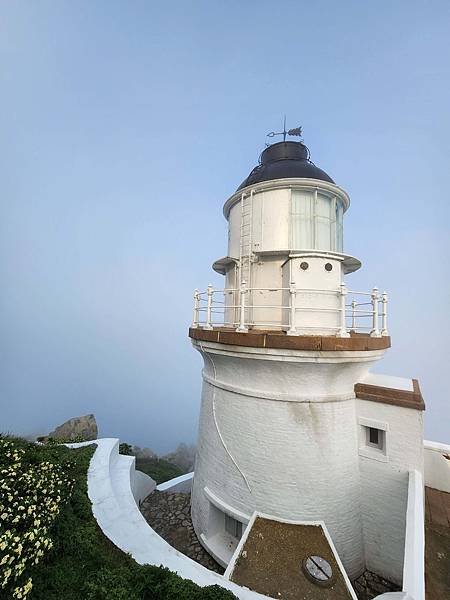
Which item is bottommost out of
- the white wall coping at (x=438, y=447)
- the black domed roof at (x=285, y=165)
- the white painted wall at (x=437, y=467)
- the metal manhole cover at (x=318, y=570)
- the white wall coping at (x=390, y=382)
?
the metal manhole cover at (x=318, y=570)

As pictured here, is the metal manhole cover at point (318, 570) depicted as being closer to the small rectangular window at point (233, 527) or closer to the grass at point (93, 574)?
the grass at point (93, 574)

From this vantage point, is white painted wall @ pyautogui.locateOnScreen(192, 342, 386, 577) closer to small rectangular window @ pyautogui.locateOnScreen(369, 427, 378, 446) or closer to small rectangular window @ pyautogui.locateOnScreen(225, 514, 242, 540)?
small rectangular window @ pyautogui.locateOnScreen(369, 427, 378, 446)

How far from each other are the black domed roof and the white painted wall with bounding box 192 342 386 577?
15.2 feet

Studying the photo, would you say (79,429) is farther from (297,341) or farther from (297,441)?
(297,341)

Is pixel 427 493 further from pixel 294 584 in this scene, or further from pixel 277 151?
pixel 277 151

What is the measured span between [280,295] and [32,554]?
6.00m

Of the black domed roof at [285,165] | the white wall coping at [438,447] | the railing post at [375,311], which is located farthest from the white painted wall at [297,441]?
the black domed roof at [285,165]

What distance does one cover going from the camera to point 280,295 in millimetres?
6734

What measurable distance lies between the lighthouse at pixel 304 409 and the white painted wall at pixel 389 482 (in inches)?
0.8

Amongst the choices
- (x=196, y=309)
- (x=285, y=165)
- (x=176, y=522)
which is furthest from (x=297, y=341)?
(x=176, y=522)

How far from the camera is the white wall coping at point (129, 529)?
3.79 m

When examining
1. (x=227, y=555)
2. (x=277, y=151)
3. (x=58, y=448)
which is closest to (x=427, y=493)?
(x=227, y=555)

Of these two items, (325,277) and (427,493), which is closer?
(325,277)

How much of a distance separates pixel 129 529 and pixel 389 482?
5291 millimetres
